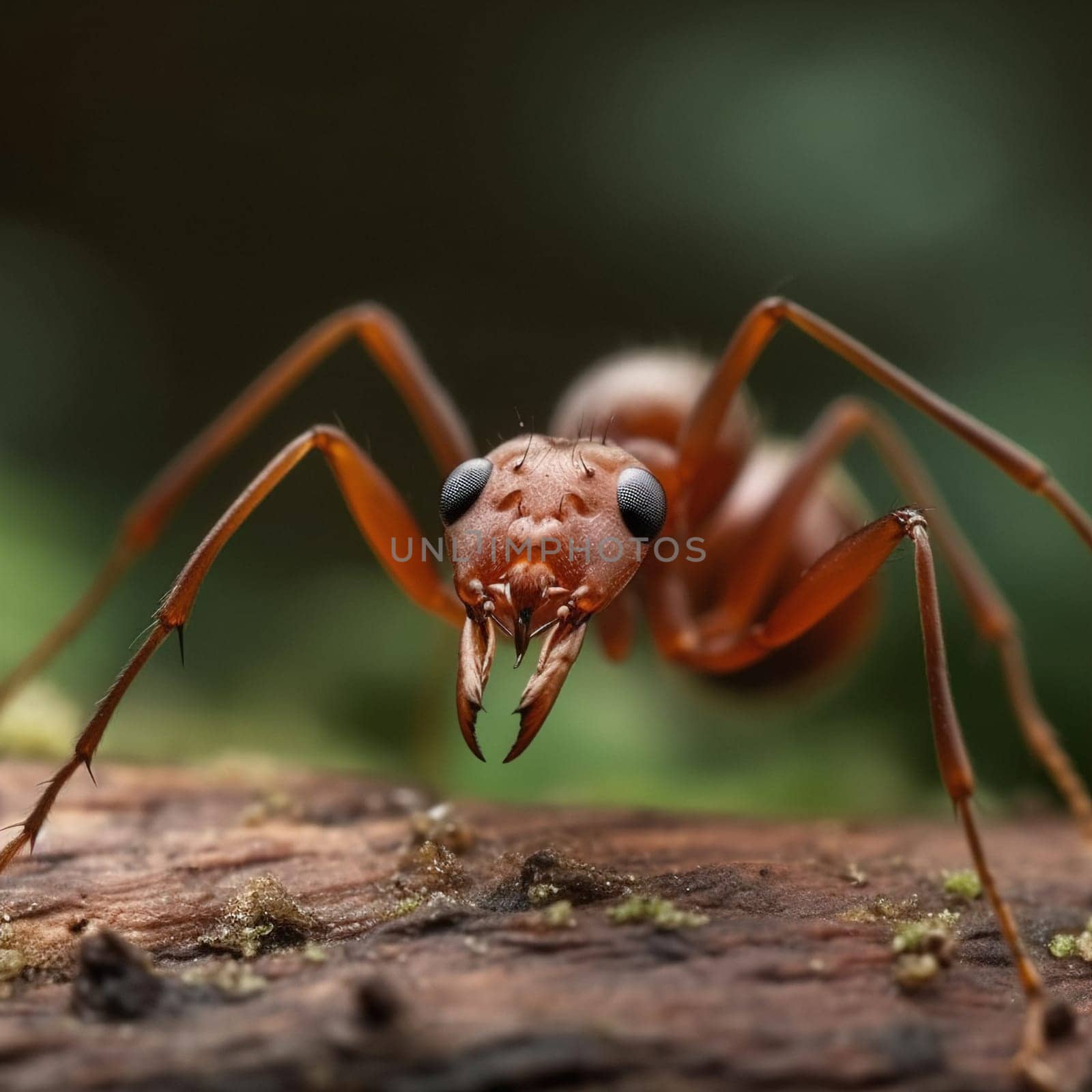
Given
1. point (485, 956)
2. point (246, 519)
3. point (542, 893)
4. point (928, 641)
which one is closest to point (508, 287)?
point (246, 519)

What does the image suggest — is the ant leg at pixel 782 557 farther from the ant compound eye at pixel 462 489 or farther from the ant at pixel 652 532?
the ant compound eye at pixel 462 489

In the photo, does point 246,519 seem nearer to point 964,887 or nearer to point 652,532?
point 652,532

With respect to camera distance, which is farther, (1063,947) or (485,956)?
(1063,947)

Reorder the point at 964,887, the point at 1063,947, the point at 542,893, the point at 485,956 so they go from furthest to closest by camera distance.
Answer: the point at 964,887 < the point at 1063,947 < the point at 542,893 < the point at 485,956

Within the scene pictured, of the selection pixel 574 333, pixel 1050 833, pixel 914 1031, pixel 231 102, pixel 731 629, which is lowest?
pixel 1050 833

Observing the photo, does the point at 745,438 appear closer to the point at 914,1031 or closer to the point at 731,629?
the point at 731,629

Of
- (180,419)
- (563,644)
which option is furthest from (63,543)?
(563,644)

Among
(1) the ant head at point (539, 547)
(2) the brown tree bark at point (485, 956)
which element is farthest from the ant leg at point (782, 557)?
(1) the ant head at point (539, 547)
